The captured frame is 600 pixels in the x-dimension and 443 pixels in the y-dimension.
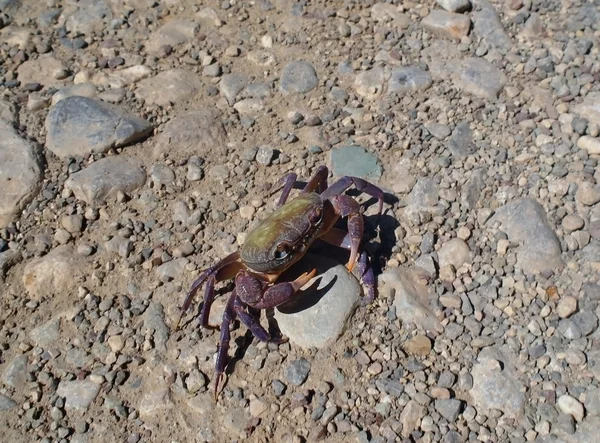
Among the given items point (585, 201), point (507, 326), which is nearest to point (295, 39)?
point (585, 201)

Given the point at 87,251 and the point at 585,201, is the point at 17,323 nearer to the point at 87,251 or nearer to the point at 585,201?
the point at 87,251

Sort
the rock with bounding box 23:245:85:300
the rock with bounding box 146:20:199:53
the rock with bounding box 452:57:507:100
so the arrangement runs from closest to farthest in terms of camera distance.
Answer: the rock with bounding box 23:245:85:300 → the rock with bounding box 452:57:507:100 → the rock with bounding box 146:20:199:53

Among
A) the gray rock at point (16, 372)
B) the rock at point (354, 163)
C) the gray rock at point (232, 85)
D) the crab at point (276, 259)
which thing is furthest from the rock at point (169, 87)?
the gray rock at point (16, 372)

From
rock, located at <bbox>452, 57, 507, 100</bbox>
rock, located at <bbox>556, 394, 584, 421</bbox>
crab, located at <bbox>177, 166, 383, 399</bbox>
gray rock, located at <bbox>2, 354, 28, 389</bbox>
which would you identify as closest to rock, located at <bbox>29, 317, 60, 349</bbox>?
gray rock, located at <bbox>2, 354, 28, 389</bbox>

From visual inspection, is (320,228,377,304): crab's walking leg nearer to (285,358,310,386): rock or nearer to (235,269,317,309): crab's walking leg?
(235,269,317,309): crab's walking leg

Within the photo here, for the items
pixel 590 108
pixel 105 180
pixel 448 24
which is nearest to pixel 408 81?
pixel 448 24

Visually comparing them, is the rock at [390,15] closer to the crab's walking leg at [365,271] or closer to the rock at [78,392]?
the crab's walking leg at [365,271]
